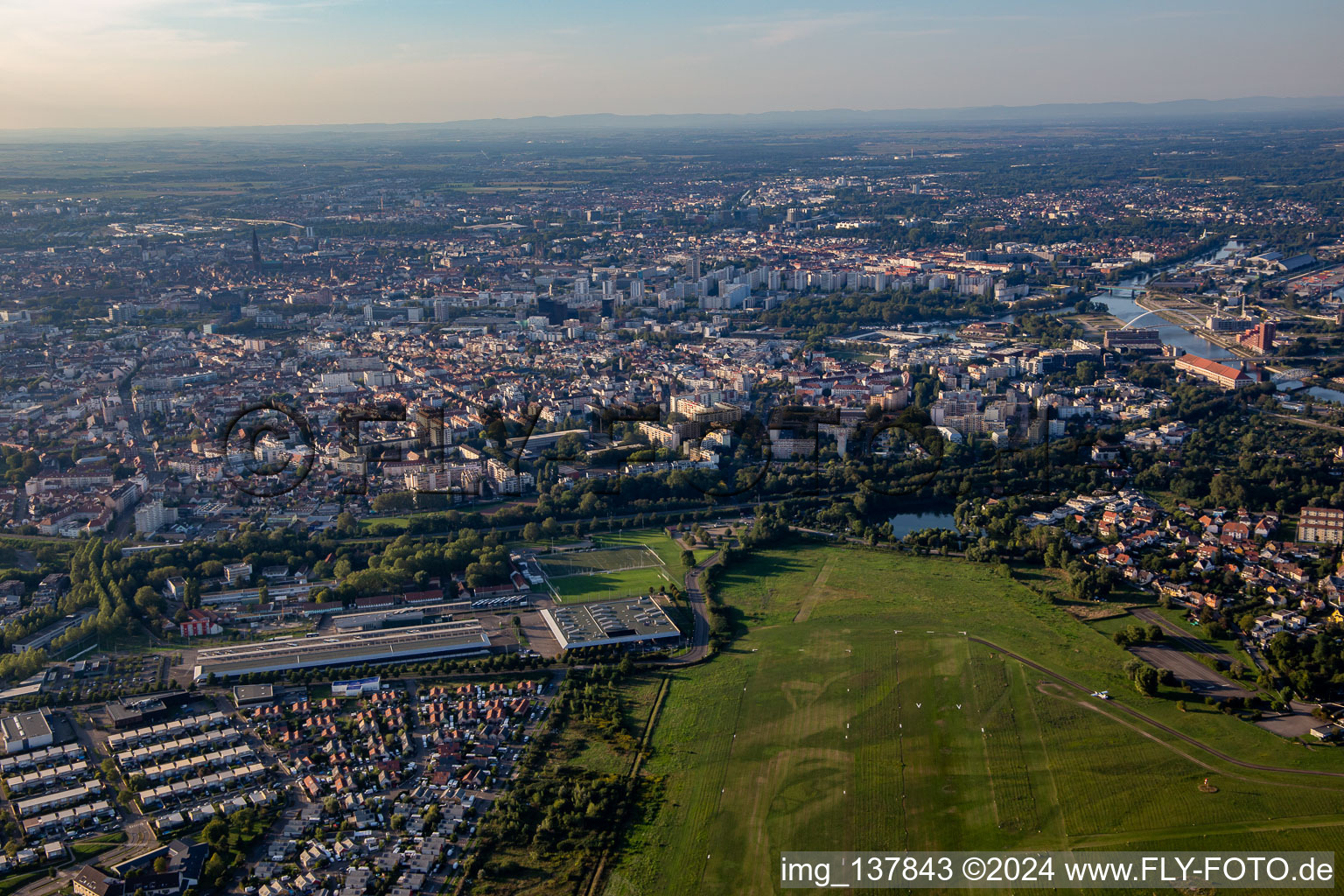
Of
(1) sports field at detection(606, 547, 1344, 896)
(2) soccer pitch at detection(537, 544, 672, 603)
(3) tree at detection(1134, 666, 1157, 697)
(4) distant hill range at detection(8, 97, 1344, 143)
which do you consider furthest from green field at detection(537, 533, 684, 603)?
(4) distant hill range at detection(8, 97, 1344, 143)

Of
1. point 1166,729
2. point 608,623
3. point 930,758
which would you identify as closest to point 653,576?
point 608,623

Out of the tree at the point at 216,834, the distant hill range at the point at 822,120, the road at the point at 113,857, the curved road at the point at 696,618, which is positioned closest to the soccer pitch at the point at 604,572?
the curved road at the point at 696,618

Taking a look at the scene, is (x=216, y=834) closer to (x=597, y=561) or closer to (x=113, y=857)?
(x=113, y=857)

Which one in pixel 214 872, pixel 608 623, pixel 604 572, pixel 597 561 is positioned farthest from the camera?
pixel 597 561

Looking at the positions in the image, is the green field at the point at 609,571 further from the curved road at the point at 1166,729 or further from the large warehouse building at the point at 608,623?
the curved road at the point at 1166,729

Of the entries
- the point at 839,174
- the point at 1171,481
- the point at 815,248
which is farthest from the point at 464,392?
the point at 839,174

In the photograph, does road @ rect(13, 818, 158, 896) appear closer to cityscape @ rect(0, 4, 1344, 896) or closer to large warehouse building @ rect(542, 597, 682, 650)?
cityscape @ rect(0, 4, 1344, 896)
